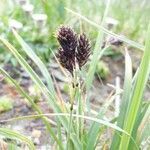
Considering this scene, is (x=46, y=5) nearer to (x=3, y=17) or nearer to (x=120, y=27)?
(x=3, y=17)

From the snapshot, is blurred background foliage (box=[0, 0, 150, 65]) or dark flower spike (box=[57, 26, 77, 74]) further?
blurred background foliage (box=[0, 0, 150, 65])

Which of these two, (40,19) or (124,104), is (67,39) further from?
(40,19)

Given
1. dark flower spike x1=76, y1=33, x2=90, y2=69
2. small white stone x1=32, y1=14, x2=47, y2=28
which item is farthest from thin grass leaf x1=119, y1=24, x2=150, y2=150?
small white stone x1=32, y1=14, x2=47, y2=28

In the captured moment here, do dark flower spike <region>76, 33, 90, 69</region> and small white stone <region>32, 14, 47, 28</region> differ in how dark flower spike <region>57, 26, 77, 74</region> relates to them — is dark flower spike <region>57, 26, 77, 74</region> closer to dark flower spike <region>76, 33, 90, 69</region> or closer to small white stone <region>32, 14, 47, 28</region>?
dark flower spike <region>76, 33, 90, 69</region>

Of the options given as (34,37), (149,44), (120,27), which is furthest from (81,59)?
(120,27)

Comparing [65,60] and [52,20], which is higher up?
[65,60]

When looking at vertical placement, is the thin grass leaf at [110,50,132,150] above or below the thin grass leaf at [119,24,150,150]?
below

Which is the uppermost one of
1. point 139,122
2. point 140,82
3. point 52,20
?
point 140,82

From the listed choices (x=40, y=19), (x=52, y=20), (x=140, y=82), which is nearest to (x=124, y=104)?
(x=140, y=82)

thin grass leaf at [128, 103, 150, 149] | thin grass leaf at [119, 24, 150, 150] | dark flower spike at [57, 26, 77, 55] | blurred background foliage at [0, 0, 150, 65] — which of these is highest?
dark flower spike at [57, 26, 77, 55]
